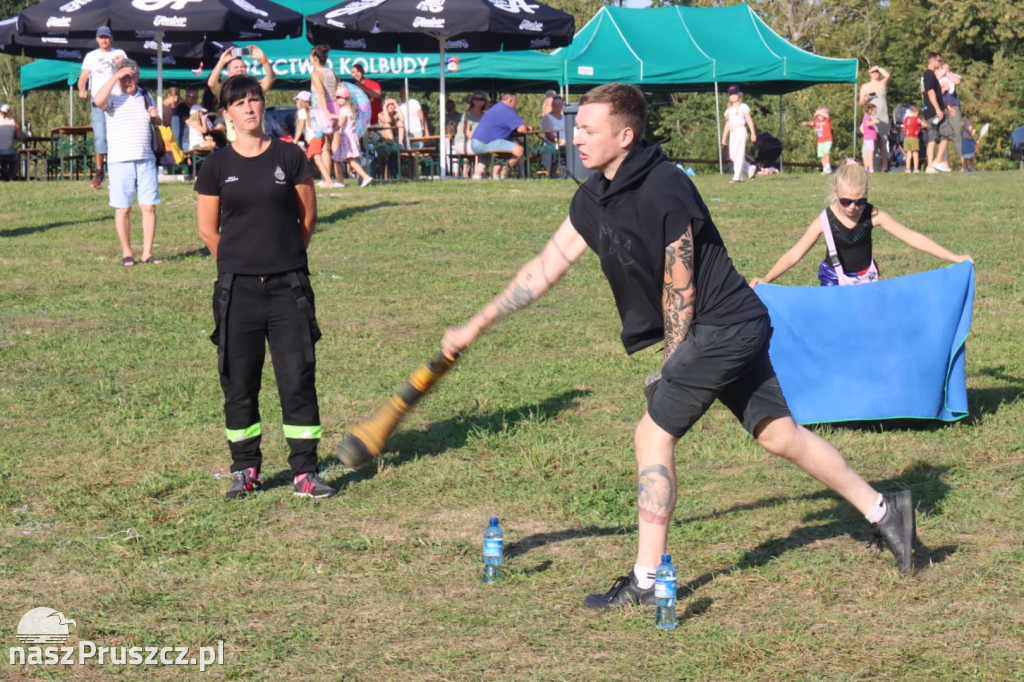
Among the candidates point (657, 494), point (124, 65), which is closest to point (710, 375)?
point (657, 494)

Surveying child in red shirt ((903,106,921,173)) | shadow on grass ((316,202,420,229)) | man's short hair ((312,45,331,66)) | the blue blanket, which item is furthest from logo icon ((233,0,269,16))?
the blue blanket

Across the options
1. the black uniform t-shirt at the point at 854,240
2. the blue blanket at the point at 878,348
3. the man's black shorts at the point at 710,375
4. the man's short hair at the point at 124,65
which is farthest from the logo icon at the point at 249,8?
the man's black shorts at the point at 710,375

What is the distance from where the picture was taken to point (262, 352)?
6516 mm

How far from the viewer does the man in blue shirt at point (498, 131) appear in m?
22.3

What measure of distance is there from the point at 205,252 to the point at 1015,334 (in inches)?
339

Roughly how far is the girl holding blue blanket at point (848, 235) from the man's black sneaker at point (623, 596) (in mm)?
2971

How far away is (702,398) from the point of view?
476 cm

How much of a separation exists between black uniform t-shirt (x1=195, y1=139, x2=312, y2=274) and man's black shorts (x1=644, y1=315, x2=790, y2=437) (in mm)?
2394

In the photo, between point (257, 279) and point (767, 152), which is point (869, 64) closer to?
point (767, 152)

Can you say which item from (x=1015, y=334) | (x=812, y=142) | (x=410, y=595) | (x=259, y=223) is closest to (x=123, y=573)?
(x=410, y=595)

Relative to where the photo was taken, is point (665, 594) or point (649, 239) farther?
point (665, 594)

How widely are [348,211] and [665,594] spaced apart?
12.6 meters

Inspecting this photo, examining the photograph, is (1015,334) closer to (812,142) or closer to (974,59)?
(812,142)

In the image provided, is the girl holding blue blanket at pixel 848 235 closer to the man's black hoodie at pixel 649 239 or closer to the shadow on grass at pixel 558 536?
the shadow on grass at pixel 558 536
